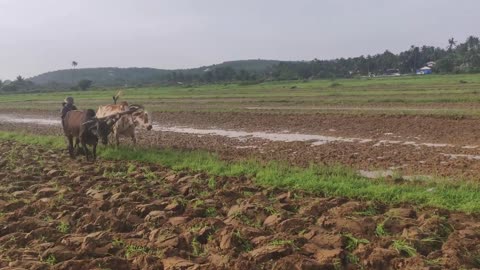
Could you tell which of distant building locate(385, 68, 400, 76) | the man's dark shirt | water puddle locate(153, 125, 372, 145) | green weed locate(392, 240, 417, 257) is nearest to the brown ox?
the man's dark shirt

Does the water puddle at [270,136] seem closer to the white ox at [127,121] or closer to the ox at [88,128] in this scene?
the white ox at [127,121]

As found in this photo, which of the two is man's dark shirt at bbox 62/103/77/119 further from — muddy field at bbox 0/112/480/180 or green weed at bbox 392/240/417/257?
green weed at bbox 392/240/417/257

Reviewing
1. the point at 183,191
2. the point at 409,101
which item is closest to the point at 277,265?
the point at 183,191

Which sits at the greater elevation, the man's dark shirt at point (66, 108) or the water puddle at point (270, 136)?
the man's dark shirt at point (66, 108)

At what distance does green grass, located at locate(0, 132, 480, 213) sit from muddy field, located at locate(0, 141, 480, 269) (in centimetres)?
52

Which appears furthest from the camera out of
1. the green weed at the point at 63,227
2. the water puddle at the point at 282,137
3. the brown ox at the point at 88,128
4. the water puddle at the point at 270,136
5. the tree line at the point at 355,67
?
the tree line at the point at 355,67

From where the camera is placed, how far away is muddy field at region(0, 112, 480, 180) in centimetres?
1125

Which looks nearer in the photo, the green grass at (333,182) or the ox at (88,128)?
the green grass at (333,182)

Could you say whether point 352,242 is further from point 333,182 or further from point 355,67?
point 355,67

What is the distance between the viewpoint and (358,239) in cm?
580

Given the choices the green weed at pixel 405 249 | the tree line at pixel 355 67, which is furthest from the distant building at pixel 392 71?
the green weed at pixel 405 249

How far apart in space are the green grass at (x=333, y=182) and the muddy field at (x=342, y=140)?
3.17 ft

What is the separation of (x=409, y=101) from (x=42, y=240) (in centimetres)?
2392

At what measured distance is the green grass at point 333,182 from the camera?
306 inches
